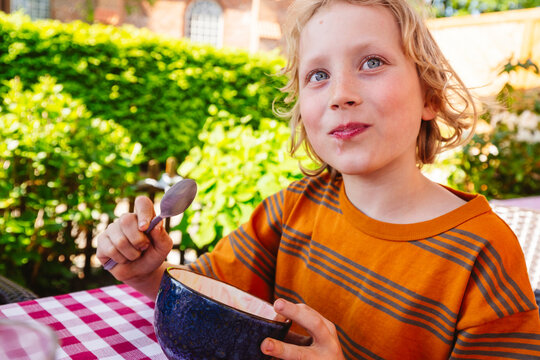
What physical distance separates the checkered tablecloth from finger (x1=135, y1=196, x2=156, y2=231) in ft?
0.73

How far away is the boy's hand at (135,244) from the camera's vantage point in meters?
0.98

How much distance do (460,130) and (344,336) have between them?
656mm

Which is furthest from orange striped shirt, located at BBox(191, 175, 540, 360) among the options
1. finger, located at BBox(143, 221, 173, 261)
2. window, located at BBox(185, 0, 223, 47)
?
window, located at BBox(185, 0, 223, 47)

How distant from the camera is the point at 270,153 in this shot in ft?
8.75

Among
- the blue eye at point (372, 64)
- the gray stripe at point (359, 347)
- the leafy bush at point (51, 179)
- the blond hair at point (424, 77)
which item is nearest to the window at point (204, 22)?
the leafy bush at point (51, 179)

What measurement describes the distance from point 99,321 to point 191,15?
16.8 meters

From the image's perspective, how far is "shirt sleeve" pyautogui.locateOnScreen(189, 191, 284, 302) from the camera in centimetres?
120

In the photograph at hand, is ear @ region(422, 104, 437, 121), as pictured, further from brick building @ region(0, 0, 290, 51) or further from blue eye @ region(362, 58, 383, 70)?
brick building @ region(0, 0, 290, 51)

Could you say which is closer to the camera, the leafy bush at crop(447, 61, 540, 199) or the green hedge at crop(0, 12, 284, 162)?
the leafy bush at crop(447, 61, 540, 199)

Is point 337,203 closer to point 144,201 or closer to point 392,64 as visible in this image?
point 392,64

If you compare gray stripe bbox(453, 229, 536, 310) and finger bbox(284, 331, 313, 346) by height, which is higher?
gray stripe bbox(453, 229, 536, 310)

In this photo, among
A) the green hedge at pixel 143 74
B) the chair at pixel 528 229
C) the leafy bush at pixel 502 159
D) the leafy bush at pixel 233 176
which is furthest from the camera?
the green hedge at pixel 143 74

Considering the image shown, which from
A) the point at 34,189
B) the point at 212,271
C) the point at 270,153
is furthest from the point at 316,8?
the point at 34,189

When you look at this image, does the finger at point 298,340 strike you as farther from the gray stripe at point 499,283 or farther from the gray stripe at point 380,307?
the gray stripe at point 499,283
